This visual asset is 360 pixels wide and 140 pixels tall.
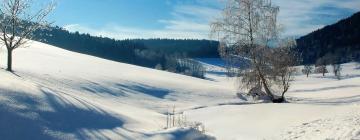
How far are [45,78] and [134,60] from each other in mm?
141380

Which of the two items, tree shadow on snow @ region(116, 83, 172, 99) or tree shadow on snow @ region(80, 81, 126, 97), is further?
tree shadow on snow @ region(116, 83, 172, 99)

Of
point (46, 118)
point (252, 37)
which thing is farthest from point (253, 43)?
point (46, 118)

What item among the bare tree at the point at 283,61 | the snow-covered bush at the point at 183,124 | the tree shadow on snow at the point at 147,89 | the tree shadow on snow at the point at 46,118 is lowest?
the snow-covered bush at the point at 183,124

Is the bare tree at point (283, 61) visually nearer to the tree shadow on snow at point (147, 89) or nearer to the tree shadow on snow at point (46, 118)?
the tree shadow on snow at point (147, 89)

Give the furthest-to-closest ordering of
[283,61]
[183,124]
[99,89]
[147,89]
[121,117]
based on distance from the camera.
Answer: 1. [147,89]
2. [283,61]
3. [99,89]
4. [183,124]
5. [121,117]

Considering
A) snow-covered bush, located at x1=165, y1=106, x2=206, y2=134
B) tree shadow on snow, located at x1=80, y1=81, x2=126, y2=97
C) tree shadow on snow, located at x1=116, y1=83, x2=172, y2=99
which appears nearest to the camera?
snow-covered bush, located at x1=165, y1=106, x2=206, y2=134

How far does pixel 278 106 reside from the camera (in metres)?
28.0

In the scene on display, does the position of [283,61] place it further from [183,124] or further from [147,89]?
[183,124]

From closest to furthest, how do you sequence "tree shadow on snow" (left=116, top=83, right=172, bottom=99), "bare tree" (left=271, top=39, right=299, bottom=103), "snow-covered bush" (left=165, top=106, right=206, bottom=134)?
"snow-covered bush" (left=165, top=106, right=206, bottom=134) → "bare tree" (left=271, top=39, right=299, bottom=103) → "tree shadow on snow" (left=116, top=83, right=172, bottom=99)

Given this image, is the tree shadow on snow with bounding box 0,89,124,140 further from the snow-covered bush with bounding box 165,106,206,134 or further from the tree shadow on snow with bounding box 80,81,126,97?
the tree shadow on snow with bounding box 80,81,126,97

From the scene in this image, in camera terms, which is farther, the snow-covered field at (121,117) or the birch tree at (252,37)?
the birch tree at (252,37)

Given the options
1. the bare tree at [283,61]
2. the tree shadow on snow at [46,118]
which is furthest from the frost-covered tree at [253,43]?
the tree shadow on snow at [46,118]

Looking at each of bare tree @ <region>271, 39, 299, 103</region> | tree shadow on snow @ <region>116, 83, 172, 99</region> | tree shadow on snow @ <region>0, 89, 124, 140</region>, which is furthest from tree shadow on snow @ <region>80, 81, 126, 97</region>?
tree shadow on snow @ <region>0, 89, 124, 140</region>

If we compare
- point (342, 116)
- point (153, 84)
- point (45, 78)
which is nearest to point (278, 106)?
point (342, 116)
